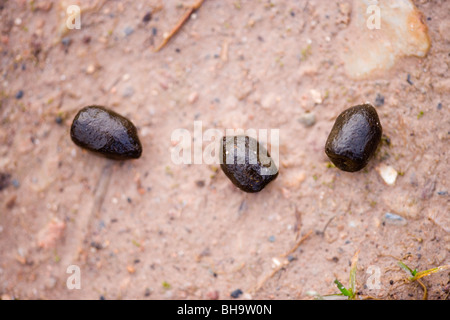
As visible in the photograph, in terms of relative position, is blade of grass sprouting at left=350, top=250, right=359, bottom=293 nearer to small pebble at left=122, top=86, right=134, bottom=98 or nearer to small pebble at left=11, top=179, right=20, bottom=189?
small pebble at left=122, top=86, right=134, bottom=98

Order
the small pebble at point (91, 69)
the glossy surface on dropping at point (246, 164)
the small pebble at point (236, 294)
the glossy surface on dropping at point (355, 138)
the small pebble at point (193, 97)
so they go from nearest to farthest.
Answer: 1. the glossy surface on dropping at point (355, 138)
2. the glossy surface on dropping at point (246, 164)
3. the small pebble at point (236, 294)
4. the small pebble at point (193, 97)
5. the small pebble at point (91, 69)

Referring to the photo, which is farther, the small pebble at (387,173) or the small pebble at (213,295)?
the small pebble at (213,295)

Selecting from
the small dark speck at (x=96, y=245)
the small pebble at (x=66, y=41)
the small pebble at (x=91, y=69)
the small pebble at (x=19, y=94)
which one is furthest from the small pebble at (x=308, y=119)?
the small pebble at (x=19, y=94)

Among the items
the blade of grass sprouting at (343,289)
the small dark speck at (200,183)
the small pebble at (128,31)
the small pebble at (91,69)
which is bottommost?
the blade of grass sprouting at (343,289)

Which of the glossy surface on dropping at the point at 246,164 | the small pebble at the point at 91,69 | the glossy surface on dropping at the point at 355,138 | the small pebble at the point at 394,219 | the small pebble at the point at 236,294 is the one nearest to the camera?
the glossy surface on dropping at the point at 355,138

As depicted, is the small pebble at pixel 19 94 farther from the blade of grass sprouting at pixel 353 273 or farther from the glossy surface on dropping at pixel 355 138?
the blade of grass sprouting at pixel 353 273

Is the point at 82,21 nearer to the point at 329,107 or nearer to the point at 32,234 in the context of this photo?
the point at 32,234

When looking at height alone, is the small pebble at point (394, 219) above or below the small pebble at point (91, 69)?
below

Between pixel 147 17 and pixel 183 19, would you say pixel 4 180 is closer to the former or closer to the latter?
pixel 147 17
